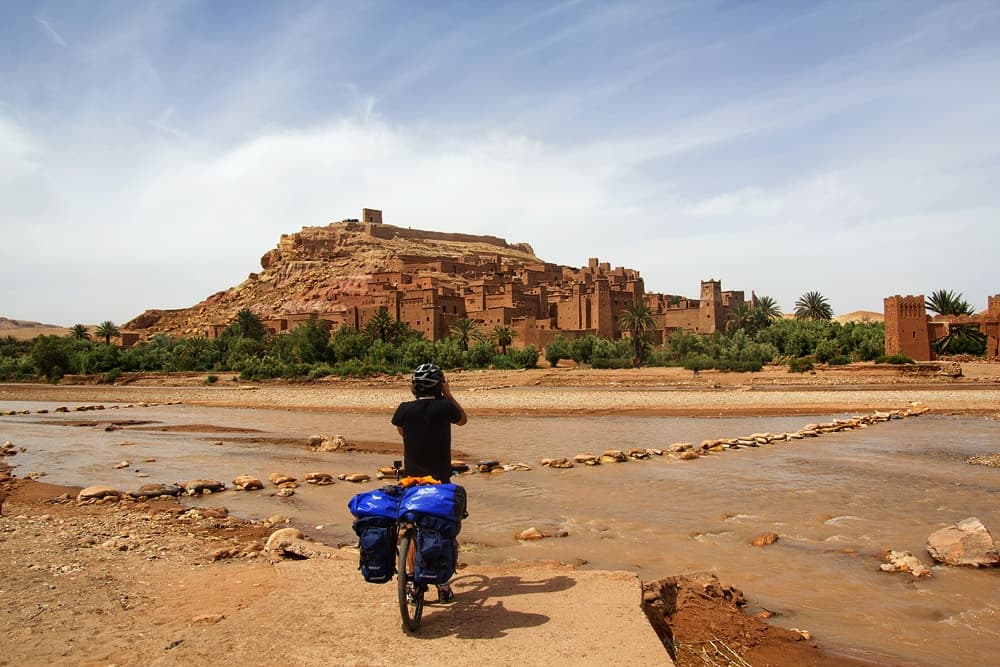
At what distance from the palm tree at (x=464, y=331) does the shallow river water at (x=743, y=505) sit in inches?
1364

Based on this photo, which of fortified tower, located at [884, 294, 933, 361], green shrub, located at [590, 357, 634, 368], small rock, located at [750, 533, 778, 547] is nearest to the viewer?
small rock, located at [750, 533, 778, 547]

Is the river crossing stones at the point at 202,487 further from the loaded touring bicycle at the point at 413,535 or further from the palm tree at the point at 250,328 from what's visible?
the palm tree at the point at 250,328

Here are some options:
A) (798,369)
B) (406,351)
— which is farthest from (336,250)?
(798,369)

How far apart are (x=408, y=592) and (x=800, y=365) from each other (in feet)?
123

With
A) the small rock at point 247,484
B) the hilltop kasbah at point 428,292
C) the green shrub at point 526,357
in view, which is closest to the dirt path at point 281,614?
the small rock at point 247,484

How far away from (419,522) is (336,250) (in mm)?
91833

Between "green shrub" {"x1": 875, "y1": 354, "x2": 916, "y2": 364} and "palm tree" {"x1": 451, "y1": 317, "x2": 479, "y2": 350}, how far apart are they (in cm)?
2829

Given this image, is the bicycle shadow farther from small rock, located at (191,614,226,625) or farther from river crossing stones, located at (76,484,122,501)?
river crossing stones, located at (76,484,122,501)

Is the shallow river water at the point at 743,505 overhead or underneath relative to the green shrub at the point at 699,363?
underneath

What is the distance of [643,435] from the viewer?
19484 millimetres

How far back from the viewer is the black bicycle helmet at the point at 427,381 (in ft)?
16.1

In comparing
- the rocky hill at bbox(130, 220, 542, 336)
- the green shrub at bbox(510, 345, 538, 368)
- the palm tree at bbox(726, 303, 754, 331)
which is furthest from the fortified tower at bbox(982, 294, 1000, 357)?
the rocky hill at bbox(130, 220, 542, 336)

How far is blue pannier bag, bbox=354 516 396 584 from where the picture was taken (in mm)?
4410

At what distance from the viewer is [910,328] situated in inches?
1451
